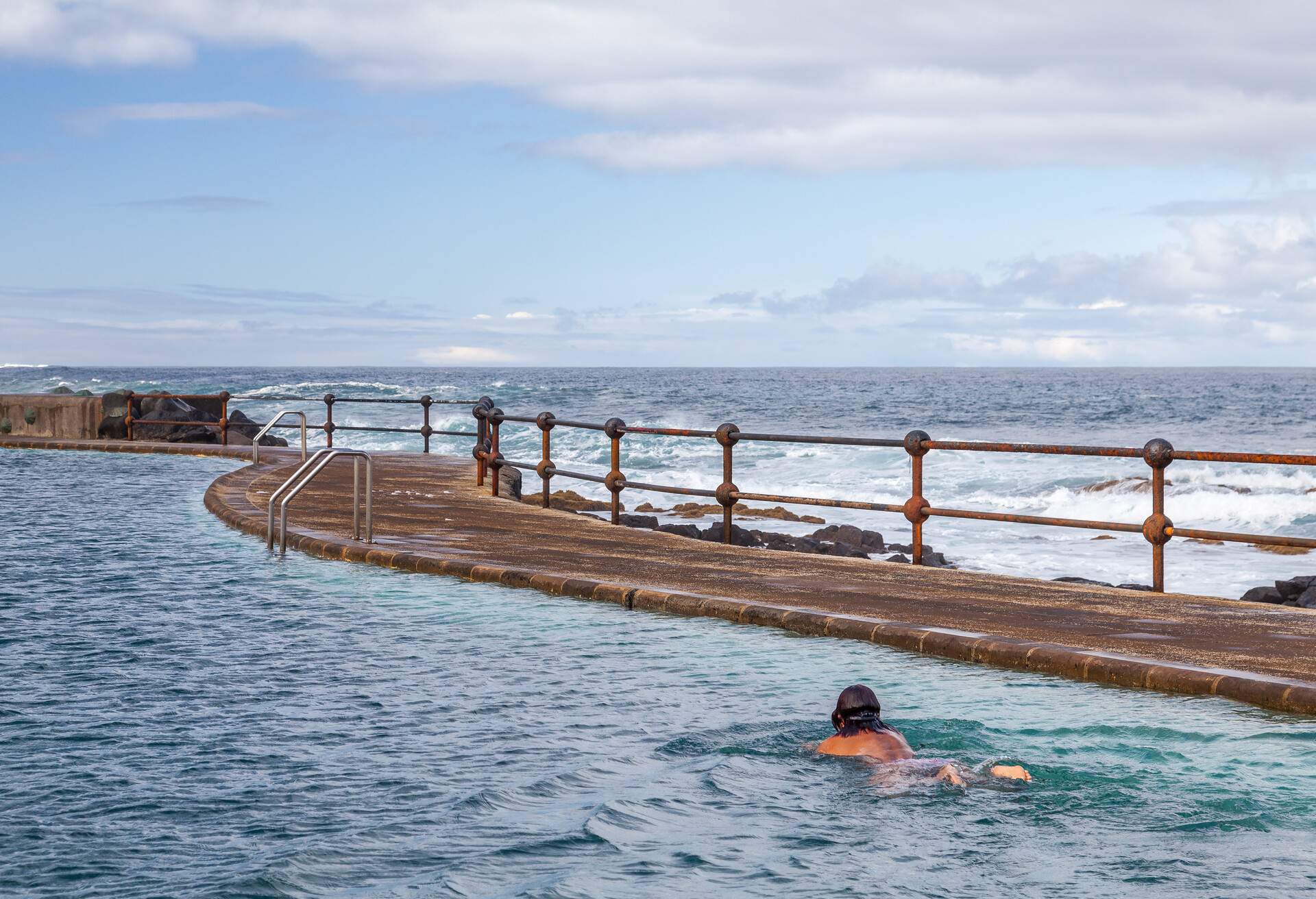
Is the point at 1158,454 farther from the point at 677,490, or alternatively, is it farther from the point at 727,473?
the point at 677,490

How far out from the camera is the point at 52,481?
20812 millimetres

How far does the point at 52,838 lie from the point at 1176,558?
21.6m

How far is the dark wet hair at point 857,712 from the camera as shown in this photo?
5918mm

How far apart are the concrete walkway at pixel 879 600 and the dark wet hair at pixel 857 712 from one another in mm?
1790

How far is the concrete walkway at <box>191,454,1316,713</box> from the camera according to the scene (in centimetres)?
723

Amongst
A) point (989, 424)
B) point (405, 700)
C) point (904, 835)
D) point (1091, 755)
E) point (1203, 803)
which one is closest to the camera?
point (904, 835)

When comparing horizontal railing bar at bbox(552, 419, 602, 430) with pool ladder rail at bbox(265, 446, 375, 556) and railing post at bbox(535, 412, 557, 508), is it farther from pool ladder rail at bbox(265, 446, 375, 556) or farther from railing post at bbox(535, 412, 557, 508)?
pool ladder rail at bbox(265, 446, 375, 556)

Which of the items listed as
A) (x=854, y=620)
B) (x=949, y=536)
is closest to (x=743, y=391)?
(x=949, y=536)

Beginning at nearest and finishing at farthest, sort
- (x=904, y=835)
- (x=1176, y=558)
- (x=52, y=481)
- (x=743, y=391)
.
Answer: (x=904, y=835) → (x=52, y=481) → (x=1176, y=558) → (x=743, y=391)

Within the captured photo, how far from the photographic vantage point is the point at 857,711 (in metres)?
5.94

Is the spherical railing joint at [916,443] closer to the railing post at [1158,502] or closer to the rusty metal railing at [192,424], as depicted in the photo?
the railing post at [1158,502]

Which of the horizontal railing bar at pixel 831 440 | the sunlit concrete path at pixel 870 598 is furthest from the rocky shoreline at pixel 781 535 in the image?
the horizontal railing bar at pixel 831 440

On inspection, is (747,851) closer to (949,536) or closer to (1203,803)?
(1203,803)

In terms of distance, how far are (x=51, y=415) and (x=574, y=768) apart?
30701 mm
